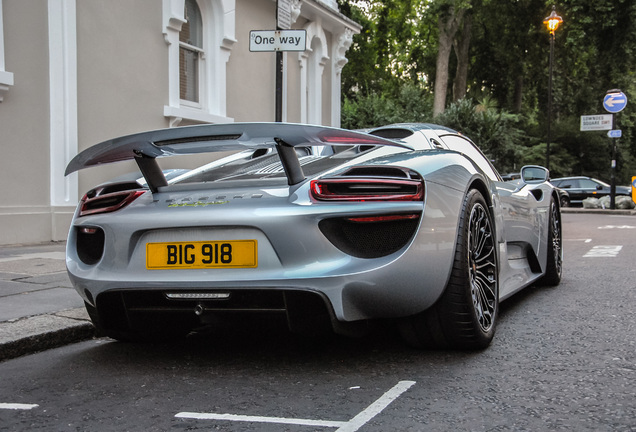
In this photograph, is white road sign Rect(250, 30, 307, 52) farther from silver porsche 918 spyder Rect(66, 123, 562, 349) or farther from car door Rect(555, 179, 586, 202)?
car door Rect(555, 179, 586, 202)

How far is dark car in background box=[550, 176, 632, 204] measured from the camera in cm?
2853

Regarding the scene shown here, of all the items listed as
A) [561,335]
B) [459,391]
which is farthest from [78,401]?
[561,335]

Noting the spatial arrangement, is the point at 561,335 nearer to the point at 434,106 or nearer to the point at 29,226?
the point at 29,226

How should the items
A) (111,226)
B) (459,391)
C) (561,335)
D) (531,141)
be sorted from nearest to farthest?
(459,391), (111,226), (561,335), (531,141)

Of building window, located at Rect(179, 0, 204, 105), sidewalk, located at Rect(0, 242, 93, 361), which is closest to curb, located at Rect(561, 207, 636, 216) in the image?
building window, located at Rect(179, 0, 204, 105)

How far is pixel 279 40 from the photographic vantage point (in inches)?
265

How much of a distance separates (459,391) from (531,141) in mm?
34789

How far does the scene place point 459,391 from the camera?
287 cm

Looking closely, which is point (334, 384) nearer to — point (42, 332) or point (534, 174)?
point (42, 332)

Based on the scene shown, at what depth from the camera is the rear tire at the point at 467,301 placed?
10.9 ft

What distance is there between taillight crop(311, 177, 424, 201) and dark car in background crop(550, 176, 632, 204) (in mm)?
A: 26964

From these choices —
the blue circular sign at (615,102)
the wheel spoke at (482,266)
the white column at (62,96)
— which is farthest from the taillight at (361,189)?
the blue circular sign at (615,102)

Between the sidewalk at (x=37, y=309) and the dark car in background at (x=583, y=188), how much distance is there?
25416mm

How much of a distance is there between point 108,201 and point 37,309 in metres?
1.42
